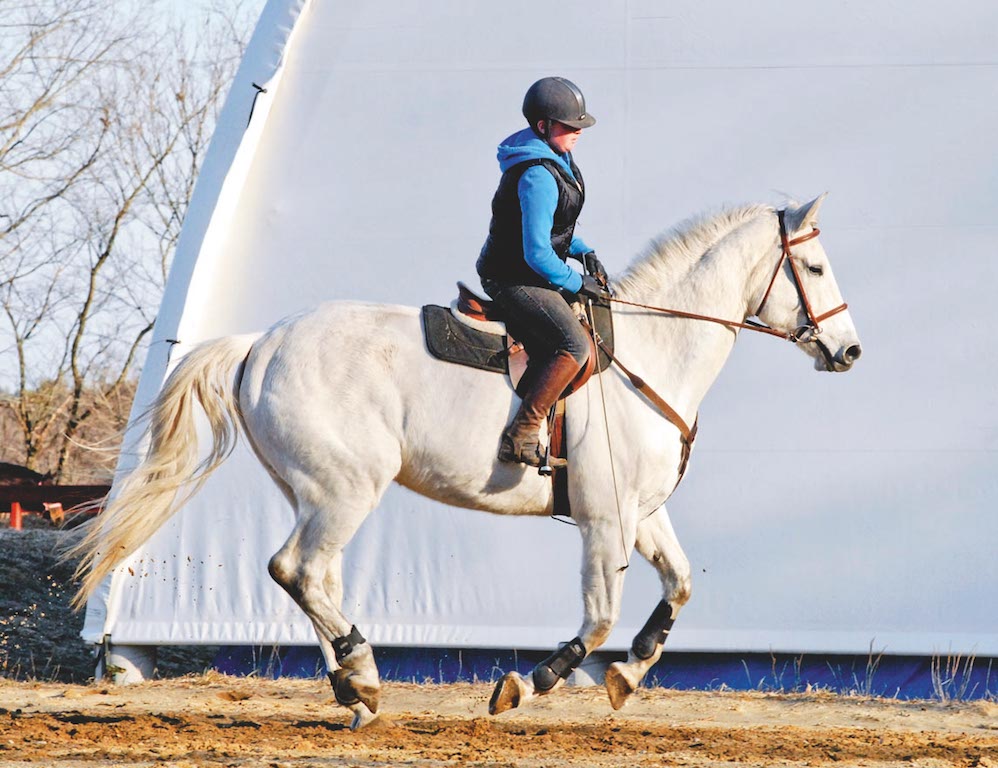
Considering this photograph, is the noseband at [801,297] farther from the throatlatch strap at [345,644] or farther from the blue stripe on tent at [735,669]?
the blue stripe on tent at [735,669]

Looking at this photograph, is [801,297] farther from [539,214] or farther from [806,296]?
[539,214]

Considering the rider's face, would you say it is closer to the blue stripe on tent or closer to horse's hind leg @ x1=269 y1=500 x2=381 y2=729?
horse's hind leg @ x1=269 y1=500 x2=381 y2=729

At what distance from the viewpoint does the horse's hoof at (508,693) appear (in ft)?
18.0

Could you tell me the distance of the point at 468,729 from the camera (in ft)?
19.7

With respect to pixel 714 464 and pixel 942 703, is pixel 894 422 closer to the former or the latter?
pixel 714 464

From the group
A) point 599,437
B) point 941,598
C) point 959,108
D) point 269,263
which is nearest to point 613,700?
point 599,437

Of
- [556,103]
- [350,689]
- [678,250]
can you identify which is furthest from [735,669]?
[556,103]

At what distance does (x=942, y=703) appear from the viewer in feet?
25.1

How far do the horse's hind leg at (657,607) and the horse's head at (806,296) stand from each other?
1.05 meters

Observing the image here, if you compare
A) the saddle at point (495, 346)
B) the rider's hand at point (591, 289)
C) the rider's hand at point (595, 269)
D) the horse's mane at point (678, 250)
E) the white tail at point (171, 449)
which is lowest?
the white tail at point (171, 449)

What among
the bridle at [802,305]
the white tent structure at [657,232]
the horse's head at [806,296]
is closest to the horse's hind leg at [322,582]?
→ the bridle at [802,305]

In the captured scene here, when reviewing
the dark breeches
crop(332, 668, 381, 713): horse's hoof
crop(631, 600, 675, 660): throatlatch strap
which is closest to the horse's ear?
the dark breeches

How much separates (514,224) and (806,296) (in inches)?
54.9

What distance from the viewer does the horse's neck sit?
5.95 metres
